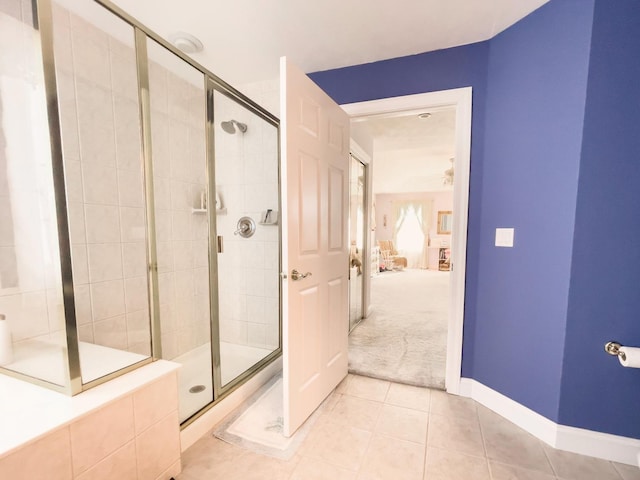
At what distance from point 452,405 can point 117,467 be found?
1846 millimetres

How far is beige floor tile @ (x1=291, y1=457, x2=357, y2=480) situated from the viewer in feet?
4.18

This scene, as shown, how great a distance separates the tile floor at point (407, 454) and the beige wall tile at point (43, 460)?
1.88ft

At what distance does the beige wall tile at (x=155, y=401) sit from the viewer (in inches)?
44.1

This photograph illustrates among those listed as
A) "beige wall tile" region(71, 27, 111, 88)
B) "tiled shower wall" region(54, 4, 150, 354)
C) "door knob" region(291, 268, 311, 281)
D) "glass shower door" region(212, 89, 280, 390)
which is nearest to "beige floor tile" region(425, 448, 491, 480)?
"door knob" region(291, 268, 311, 281)

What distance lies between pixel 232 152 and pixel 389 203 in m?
7.32

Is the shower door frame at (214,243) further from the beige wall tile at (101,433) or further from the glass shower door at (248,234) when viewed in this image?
the beige wall tile at (101,433)

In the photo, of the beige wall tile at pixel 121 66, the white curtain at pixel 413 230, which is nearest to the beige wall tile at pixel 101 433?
the beige wall tile at pixel 121 66

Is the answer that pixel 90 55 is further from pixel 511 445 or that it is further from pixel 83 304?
pixel 511 445

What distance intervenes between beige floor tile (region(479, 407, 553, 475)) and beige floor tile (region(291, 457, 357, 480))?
0.76 m

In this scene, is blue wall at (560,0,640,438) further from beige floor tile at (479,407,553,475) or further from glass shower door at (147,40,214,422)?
glass shower door at (147,40,214,422)

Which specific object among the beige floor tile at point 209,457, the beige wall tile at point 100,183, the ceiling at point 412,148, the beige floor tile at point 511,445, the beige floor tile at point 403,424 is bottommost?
the beige floor tile at point 403,424

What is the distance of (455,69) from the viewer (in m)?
1.86

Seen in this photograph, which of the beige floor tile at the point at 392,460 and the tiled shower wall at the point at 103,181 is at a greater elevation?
the tiled shower wall at the point at 103,181

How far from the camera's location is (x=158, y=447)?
119 cm
